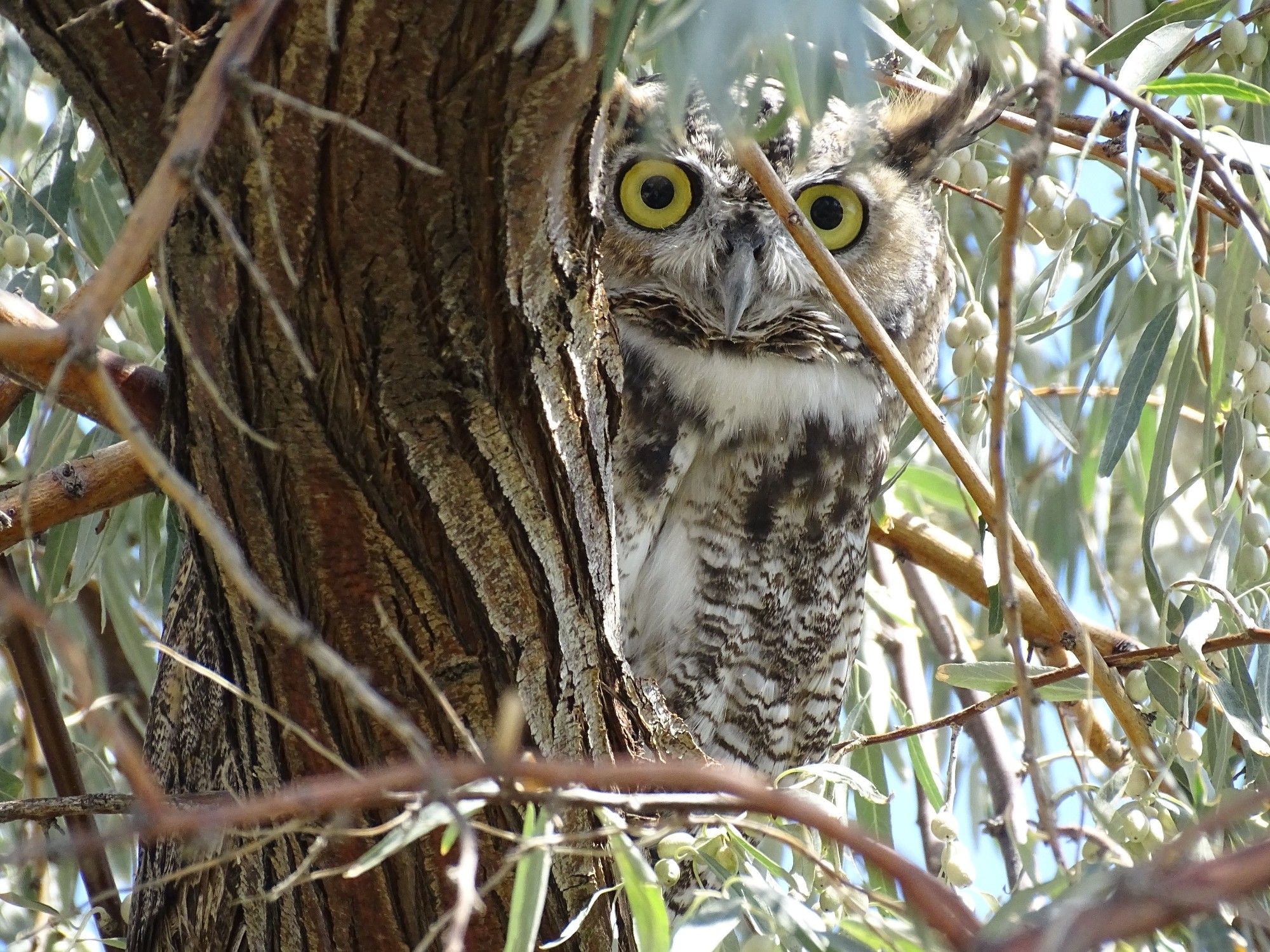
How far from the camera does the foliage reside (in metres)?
0.93

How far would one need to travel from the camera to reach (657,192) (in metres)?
1.98

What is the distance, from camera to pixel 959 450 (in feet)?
3.85

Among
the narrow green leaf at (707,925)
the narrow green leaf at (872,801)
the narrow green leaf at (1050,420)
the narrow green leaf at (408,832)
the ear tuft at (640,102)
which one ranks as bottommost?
the narrow green leaf at (872,801)

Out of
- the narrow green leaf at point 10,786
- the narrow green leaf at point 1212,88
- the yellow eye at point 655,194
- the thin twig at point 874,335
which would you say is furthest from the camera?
the yellow eye at point 655,194

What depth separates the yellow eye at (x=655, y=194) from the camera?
1969 millimetres

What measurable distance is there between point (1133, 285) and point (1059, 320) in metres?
0.09

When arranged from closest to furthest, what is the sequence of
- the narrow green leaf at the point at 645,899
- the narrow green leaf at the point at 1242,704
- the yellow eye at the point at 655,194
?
the narrow green leaf at the point at 645,899 → the narrow green leaf at the point at 1242,704 → the yellow eye at the point at 655,194

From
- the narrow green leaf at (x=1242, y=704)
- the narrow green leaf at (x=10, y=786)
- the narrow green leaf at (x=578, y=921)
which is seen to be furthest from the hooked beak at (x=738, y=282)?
the narrow green leaf at (x=10, y=786)

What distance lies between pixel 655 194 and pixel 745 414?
13.7 inches

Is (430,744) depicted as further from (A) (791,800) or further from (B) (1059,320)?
(B) (1059,320)

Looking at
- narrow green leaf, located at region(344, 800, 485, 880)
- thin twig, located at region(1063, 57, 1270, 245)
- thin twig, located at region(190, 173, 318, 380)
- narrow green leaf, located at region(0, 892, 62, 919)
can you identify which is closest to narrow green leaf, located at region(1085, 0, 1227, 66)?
thin twig, located at region(1063, 57, 1270, 245)

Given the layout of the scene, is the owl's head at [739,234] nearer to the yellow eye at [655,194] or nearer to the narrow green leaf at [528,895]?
the yellow eye at [655,194]

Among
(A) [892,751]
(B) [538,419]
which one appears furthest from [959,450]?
(A) [892,751]

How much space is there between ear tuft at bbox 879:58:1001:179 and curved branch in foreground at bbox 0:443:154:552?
3.75 feet
